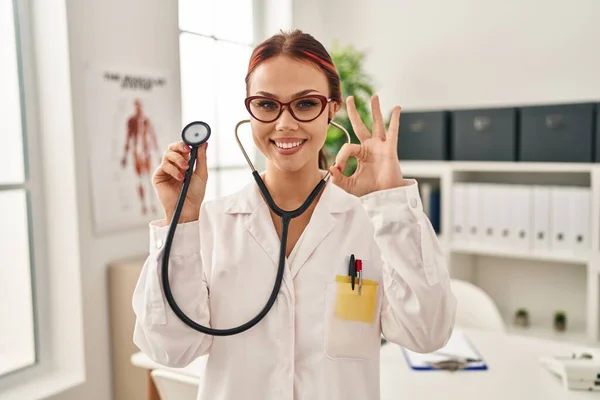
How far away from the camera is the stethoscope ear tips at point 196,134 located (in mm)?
911

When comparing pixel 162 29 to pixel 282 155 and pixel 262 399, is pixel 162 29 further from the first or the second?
pixel 262 399

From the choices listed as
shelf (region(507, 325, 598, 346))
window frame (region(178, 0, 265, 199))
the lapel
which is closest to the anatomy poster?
window frame (region(178, 0, 265, 199))

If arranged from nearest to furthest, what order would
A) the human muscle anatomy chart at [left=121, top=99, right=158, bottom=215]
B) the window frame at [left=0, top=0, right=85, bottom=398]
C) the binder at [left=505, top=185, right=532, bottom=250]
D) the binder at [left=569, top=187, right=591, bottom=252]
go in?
1. the window frame at [left=0, top=0, right=85, bottom=398]
2. the human muscle anatomy chart at [left=121, top=99, right=158, bottom=215]
3. the binder at [left=569, top=187, right=591, bottom=252]
4. the binder at [left=505, top=185, right=532, bottom=250]

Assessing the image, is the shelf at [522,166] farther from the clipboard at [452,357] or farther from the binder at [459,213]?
the clipboard at [452,357]

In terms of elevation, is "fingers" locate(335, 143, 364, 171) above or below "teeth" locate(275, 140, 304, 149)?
below

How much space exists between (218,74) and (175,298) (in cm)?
225

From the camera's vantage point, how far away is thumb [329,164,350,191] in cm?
100

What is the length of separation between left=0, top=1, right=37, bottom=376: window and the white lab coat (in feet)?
4.29

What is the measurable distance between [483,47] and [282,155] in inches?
A: 94.3

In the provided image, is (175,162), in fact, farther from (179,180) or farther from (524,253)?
(524,253)

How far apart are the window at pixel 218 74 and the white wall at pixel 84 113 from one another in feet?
1.38

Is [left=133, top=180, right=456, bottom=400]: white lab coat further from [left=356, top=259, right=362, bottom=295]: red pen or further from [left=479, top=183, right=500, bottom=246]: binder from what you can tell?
[left=479, top=183, right=500, bottom=246]: binder

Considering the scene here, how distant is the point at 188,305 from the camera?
3.02 feet

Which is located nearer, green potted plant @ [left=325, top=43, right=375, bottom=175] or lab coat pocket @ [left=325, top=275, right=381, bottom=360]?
lab coat pocket @ [left=325, top=275, right=381, bottom=360]
